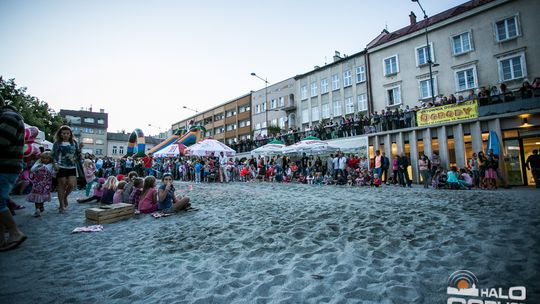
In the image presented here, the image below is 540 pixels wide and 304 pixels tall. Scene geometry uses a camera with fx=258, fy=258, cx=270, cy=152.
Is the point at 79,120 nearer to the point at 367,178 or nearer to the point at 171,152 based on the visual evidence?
the point at 171,152

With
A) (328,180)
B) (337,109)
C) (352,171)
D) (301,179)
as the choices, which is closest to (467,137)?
(352,171)

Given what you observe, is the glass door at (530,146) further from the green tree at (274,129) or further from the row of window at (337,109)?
the green tree at (274,129)

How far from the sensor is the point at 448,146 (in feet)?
51.6

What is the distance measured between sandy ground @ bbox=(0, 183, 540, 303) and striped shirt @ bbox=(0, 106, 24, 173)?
4.33 feet

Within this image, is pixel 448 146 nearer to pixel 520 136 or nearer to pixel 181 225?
pixel 520 136

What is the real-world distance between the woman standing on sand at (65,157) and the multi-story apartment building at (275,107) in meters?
27.8

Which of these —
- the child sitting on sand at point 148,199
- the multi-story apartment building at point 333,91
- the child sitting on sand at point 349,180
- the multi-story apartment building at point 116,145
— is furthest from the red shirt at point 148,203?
the multi-story apartment building at point 116,145

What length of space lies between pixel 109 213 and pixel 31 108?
2992 cm

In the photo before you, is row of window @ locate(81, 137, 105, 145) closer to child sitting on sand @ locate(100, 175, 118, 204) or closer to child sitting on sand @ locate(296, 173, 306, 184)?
child sitting on sand @ locate(296, 173, 306, 184)

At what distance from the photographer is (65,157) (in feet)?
22.0

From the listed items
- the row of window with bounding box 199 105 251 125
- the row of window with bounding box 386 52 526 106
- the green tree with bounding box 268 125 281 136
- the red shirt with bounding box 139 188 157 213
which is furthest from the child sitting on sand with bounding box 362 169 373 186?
the row of window with bounding box 199 105 251 125

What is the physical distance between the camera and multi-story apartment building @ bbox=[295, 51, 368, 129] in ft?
90.2

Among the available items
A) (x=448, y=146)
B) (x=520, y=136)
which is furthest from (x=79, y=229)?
(x=520, y=136)

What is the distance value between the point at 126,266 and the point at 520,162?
61.9 ft
